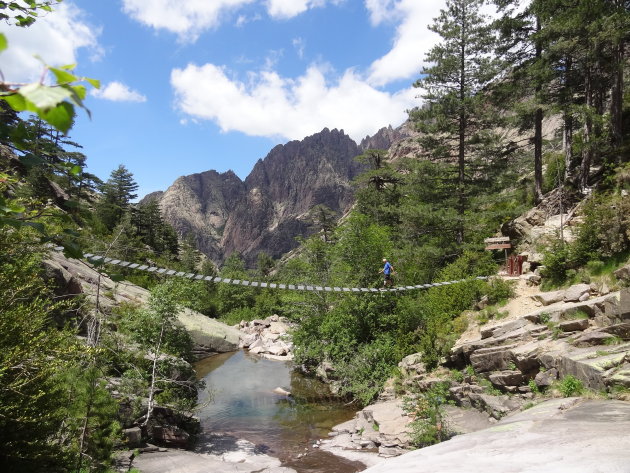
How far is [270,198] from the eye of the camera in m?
154

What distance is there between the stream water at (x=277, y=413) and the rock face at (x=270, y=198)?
112889 millimetres

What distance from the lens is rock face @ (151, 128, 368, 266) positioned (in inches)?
5536

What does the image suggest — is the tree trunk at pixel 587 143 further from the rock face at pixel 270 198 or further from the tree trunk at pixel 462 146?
the rock face at pixel 270 198

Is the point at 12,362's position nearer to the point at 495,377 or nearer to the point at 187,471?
the point at 187,471

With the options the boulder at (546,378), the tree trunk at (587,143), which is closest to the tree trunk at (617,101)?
the tree trunk at (587,143)

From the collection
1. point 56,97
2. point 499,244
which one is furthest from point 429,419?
point 56,97

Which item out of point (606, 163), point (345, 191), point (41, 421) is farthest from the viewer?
point (345, 191)

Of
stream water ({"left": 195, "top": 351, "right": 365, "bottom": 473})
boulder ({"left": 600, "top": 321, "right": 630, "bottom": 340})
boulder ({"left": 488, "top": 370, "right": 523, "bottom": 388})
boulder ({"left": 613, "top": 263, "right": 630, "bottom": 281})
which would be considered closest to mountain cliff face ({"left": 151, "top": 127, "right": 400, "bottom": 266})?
stream water ({"left": 195, "top": 351, "right": 365, "bottom": 473})

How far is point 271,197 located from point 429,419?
148 metres

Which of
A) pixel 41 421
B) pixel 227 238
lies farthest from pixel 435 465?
pixel 227 238

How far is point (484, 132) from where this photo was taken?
17.5 metres

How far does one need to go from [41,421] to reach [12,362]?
1.26 meters

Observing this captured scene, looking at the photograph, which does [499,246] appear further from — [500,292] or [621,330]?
[621,330]

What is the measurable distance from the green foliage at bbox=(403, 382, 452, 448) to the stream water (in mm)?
1476
